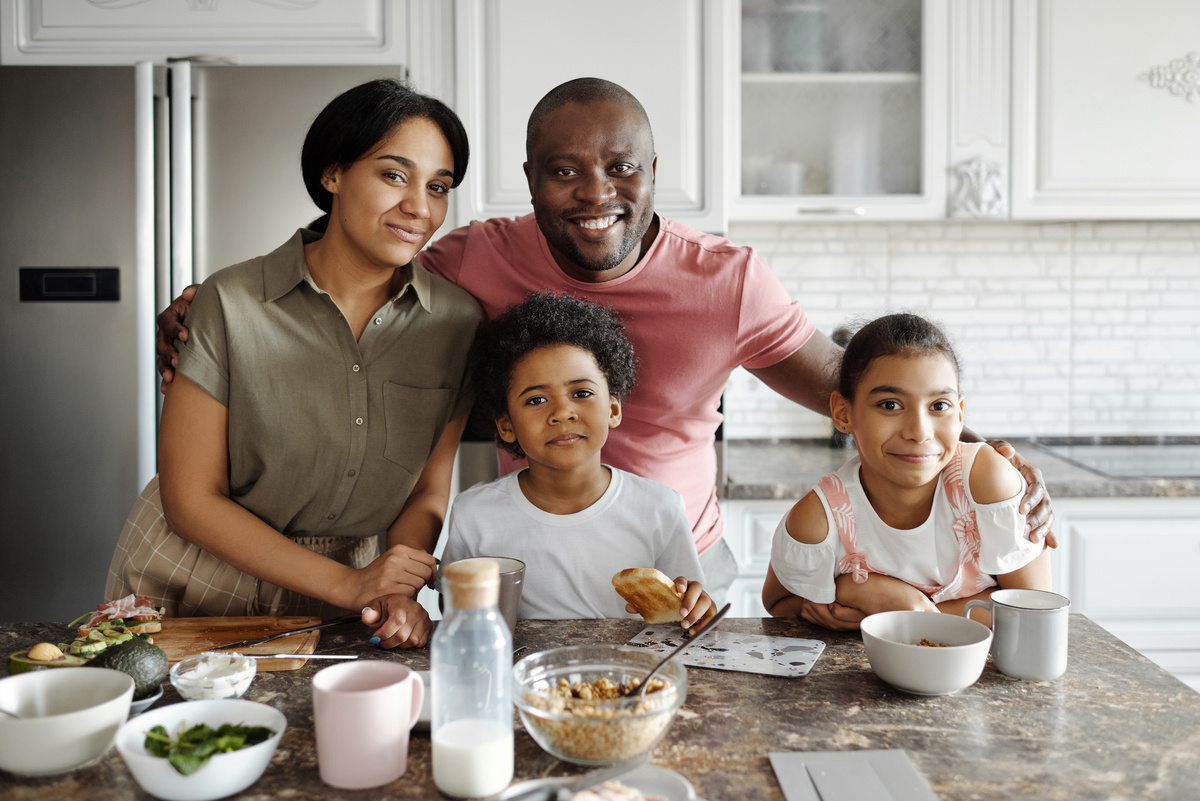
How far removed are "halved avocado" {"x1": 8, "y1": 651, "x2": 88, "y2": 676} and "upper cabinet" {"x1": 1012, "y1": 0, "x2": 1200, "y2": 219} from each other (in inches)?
102

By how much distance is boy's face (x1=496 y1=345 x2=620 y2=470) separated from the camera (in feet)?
4.86

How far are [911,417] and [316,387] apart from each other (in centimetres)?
93

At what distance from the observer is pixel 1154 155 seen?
2578mm

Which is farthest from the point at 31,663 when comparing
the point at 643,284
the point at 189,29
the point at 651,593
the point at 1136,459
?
the point at 1136,459

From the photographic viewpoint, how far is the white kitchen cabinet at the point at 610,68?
242 centimetres

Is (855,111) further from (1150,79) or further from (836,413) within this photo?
(836,413)

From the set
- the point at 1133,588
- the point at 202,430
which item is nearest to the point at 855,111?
the point at 1133,588

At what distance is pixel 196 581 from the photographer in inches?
58.7

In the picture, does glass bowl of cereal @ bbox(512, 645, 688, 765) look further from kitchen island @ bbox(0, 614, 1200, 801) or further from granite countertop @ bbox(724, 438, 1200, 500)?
granite countertop @ bbox(724, 438, 1200, 500)

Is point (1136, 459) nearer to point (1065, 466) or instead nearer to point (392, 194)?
point (1065, 466)

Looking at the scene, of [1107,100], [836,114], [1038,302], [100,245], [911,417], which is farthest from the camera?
[1038,302]

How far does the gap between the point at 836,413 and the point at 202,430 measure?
101 cm

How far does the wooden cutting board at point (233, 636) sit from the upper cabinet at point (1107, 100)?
234 centimetres

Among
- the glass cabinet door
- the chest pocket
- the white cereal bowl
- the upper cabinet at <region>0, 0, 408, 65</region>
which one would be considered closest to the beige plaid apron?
the chest pocket
